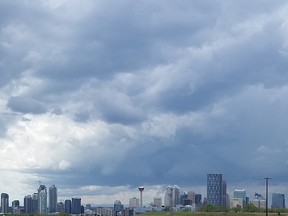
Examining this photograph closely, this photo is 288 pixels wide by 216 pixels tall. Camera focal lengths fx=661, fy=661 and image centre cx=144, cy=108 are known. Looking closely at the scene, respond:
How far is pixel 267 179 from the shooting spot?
509 ft

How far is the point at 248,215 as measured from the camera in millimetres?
197750

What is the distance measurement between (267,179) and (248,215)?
149ft

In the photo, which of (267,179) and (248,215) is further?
(248,215)
